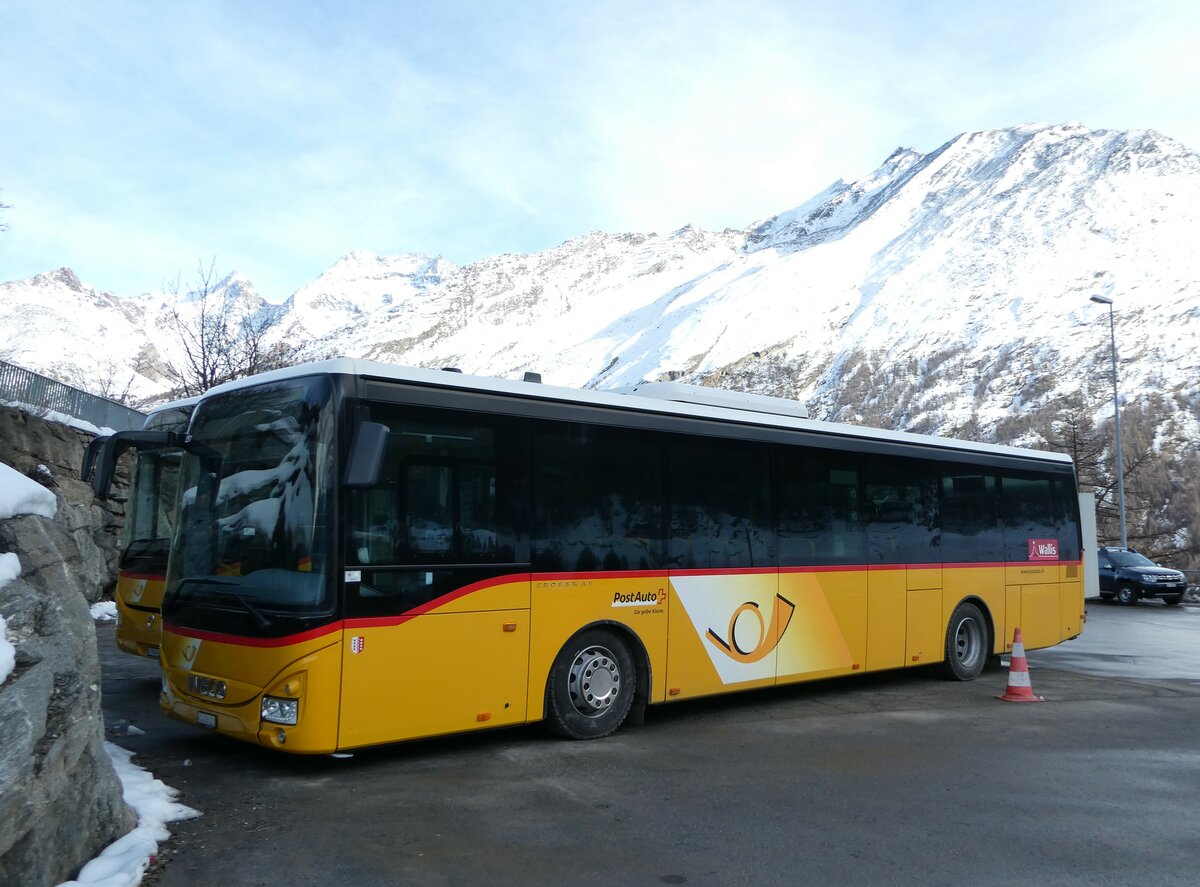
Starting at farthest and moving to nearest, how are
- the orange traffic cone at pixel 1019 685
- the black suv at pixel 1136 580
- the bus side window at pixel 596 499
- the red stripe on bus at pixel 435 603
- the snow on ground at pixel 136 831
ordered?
the black suv at pixel 1136 580 → the orange traffic cone at pixel 1019 685 → the bus side window at pixel 596 499 → the red stripe on bus at pixel 435 603 → the snow on ground at pixel 136 831

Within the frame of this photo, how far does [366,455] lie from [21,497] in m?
1.94

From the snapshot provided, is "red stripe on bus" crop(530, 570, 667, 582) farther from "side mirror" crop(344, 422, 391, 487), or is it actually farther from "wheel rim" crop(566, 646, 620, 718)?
"side mirror" crop(344, 422, 391, 487)

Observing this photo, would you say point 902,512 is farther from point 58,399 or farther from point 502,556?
point 58,399

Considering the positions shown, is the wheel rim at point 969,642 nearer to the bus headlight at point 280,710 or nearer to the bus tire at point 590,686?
the bus tire at point 590,686

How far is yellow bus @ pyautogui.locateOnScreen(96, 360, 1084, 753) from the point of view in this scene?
653 cm

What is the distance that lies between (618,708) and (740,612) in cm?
161

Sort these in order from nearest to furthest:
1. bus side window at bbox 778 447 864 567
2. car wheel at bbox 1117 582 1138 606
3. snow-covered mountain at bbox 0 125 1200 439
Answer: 1. bus side window at bbox 778 447 864 567
2. car wheel at bbox 1117 582 1138 606
3. snow-covered mountain at bbox 0 125 1200 439

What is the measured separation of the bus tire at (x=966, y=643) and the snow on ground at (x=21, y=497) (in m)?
9.70

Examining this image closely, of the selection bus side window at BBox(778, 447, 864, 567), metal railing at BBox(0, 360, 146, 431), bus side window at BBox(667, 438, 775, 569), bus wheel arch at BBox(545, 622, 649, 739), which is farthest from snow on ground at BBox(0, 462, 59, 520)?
metal railing at BBox(0, 360, 146, 431)

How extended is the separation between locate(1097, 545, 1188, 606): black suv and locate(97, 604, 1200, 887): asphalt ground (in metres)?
19.9

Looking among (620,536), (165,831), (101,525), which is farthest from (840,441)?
(101,525)

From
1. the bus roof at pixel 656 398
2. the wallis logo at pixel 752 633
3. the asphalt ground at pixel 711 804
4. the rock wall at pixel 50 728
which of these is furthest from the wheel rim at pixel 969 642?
the rock wall at pixel 50 728

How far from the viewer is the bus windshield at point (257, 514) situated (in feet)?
21.2

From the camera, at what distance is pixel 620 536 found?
823 centimetres
